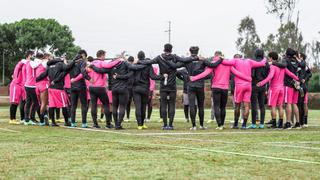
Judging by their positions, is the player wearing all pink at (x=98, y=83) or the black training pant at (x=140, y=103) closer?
the black training pant at (x=140, y=103)

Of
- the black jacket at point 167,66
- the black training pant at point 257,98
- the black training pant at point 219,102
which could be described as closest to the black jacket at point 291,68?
the black training pant at point 257,98

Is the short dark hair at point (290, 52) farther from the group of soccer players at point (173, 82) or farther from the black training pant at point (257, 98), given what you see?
the black training pant at point (257, 98)

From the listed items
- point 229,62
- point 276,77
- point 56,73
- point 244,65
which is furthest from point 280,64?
point 56,73

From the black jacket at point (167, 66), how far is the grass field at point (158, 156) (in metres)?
2.86

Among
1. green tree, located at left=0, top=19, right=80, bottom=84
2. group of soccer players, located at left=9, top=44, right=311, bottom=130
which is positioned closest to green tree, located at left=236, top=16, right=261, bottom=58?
green tree, located at left=0, top=19, right=80, bottom=84

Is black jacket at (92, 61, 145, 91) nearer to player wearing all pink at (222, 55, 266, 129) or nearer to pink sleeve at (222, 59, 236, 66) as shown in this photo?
pink sleeve at (222, 59, 236, 66)

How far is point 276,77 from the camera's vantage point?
1872 centimetres

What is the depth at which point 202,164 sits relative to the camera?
9.77 m

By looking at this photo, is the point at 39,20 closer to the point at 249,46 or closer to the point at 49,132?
the point at 249,46

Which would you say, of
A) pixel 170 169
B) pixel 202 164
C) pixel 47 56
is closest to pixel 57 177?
pixel 170 169

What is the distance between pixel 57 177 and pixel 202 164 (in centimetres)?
228

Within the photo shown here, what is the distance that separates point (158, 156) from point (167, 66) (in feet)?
23.8

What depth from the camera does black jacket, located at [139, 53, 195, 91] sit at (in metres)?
17.7

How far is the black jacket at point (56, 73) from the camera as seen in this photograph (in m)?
19.3
